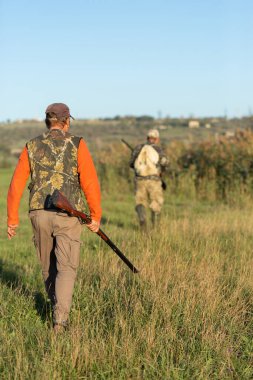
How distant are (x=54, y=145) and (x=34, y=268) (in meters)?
2.78

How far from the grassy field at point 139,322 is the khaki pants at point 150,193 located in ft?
11.5

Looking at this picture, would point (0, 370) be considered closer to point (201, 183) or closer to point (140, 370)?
point (140, 370)

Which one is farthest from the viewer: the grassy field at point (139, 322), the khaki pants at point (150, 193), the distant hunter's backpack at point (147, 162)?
the khaki pants at point (150, 193)

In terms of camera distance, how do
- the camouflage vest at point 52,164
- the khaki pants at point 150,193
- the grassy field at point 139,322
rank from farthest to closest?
the khaki pants at point 150,193, the camouflage vest at point 52,164, the grassy field at point 139,322

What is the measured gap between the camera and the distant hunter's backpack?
37.2 feet

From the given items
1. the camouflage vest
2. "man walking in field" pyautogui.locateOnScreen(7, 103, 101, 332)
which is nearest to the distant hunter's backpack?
"man walking in field" pyautogui.locateOnScreen(7, 103, 101, 332)

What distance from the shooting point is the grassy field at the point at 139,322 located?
4234 millimetres

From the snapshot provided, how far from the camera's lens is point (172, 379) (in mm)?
4074

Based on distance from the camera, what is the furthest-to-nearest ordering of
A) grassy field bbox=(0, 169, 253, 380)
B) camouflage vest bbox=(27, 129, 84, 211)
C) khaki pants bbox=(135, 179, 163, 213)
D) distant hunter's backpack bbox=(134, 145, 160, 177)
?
khaki pants bbox=(135, 179, 163, 213) < distant hunter's backpack bbox=(134, 145, 160, 177) < camouflage vest bbox=(27, 129, 84, 211) < grassy field bbox=(0, 169, 253, 380)

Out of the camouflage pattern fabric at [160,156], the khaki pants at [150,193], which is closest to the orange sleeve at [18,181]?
the camouflage pattern fabric at [160,156]

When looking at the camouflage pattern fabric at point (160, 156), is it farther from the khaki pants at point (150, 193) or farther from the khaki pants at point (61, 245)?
the khaki pants at point (61, 245)

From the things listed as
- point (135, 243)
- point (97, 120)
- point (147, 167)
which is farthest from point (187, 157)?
point (97, 120)

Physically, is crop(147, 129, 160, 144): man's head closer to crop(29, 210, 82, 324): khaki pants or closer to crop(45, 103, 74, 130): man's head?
crop(45, 103, 74, 130): man's head

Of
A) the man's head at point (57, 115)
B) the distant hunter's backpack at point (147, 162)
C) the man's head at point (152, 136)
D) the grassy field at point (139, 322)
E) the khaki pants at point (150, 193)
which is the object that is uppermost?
the man's head at point (57, 115)
